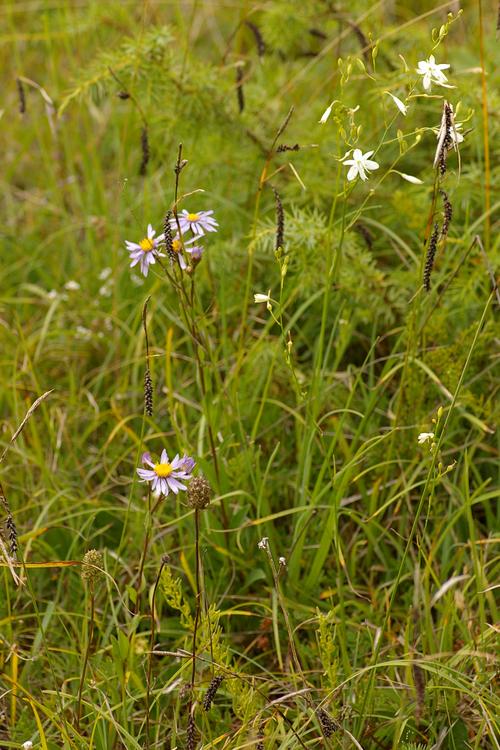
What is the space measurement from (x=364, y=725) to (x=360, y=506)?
68cm

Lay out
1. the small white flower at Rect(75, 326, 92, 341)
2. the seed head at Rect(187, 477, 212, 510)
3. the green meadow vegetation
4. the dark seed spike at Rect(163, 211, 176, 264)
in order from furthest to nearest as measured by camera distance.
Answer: the small white flower at Rect(75, 326, 92, 341), the green meadow vegetation, the dark seed spike at Rect(163, 211, 176, 264), the seed head at Rect(187, 477, 212, 510)

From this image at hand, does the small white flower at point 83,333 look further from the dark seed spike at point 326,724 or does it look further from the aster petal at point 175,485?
the dark seed spike at point 326,724

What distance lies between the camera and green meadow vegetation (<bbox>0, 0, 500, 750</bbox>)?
5.64ft

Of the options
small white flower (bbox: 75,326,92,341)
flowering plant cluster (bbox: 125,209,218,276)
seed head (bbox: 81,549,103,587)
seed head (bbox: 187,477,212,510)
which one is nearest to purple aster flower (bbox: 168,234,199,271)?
flowering plant cluster (bbox: 125,209,218,276)

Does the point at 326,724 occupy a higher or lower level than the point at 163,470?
lower

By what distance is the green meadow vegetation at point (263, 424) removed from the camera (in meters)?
1.72

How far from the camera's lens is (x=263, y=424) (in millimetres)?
2445

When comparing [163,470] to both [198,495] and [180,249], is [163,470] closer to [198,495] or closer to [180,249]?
[198,495]

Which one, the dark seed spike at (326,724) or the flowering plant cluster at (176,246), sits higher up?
the flowering plant cluster at (176,246)

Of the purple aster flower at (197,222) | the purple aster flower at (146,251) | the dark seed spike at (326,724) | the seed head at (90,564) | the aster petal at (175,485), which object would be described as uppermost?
the purple aster flower at (197,222)

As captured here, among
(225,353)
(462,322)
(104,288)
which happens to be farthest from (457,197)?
(104,288)

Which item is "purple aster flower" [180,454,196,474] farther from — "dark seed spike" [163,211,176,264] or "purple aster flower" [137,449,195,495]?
"dark seed spike" [163,211,176,264]

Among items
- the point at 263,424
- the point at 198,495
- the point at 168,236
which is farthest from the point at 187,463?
the point at 263,424

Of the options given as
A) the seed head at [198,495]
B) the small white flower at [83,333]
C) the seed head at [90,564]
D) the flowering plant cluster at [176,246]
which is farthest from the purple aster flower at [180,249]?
the small white flower at [83,333]
